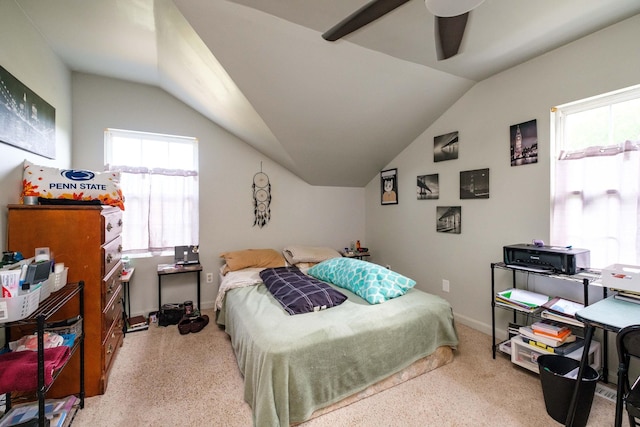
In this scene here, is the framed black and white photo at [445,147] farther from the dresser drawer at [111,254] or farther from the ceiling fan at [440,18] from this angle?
the dresser drawer at [111,254]

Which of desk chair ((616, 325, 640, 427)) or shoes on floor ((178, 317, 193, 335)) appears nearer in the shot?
desk chair ((616, 325, 640, 427))

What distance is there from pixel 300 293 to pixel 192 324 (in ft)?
4.39

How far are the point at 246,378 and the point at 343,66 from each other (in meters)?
2.33

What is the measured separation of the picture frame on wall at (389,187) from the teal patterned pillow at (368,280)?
138cm

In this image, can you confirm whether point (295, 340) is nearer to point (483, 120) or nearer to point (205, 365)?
point (205, 365)

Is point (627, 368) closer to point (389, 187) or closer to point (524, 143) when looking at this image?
point (524, 143)

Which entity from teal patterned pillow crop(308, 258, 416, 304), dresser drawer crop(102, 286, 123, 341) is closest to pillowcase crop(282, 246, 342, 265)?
teal patterned pillow crop(308, 258, 416, 304)

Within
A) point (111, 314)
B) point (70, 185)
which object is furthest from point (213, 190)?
point (111, 314)

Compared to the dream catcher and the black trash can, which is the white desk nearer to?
the black trash can

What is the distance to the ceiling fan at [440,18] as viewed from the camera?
116 centimetres

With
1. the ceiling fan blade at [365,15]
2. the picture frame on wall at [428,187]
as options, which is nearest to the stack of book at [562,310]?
the picture frame on wall at [428,187]

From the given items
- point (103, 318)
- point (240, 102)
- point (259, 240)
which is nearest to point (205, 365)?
point (103, 318)

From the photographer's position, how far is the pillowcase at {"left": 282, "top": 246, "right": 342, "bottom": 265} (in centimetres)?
329

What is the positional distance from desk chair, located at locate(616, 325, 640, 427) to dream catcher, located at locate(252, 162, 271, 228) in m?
3.20
